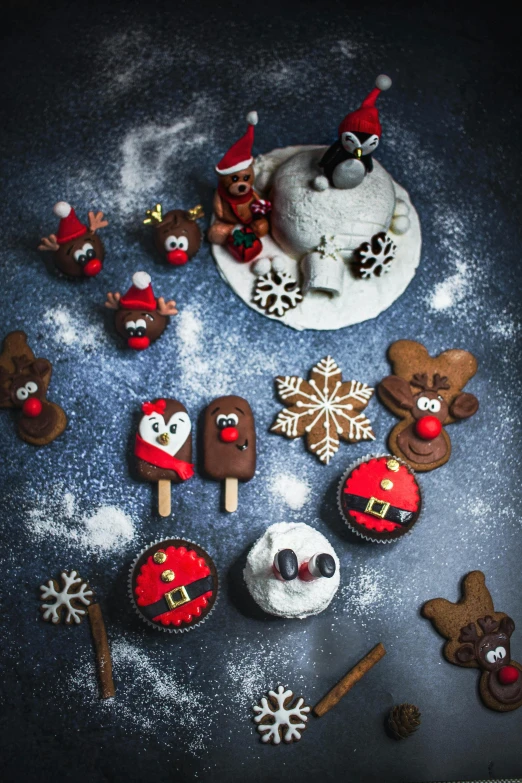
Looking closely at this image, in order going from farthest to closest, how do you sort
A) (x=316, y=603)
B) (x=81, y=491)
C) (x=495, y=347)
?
(x=495, y=347)
(x=81, y=491)
(x=316, y=603)

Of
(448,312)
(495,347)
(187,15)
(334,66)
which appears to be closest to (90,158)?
(187,15)

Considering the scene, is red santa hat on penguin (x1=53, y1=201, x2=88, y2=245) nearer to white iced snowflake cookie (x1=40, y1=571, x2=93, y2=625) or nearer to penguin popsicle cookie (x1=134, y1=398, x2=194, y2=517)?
penguin popsicle cookie (x1=134, y1=398, x2=194, y2=517)

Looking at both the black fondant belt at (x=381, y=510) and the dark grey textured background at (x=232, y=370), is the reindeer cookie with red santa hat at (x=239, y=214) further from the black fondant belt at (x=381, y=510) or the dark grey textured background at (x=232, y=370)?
the black fondant belt at (x=381, y=510)

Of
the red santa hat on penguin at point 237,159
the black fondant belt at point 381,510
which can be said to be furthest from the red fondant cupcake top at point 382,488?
the red santa hat on penguin at point 237,159

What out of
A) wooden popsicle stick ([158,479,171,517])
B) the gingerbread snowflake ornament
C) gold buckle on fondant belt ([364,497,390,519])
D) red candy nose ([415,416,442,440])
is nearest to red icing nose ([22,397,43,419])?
wooden popsicle stick ([158,479,171,517])

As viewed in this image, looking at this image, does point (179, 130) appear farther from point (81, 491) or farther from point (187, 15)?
point (81, 491)

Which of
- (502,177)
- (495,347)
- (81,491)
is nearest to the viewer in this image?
(81,491)

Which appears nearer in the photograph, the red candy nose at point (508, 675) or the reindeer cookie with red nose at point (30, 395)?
the red candy nose at point (508, 675)

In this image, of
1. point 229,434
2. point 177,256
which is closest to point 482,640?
point 229,434
